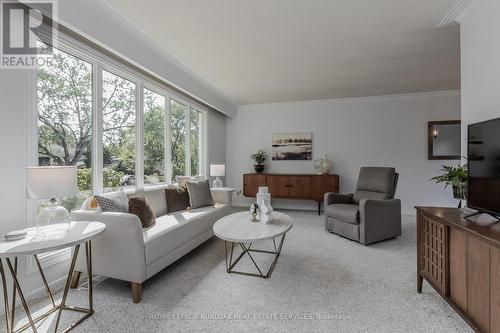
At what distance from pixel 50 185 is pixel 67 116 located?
1.14 metres

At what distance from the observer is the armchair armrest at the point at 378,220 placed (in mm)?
3170

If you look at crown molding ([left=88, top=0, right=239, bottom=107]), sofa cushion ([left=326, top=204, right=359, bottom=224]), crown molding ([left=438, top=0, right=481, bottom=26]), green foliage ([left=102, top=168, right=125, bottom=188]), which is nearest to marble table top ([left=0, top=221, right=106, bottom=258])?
green foliage ([left=102, top=168, right=125, bottom=188])

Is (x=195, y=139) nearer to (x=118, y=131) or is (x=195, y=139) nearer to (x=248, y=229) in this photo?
(x=118, y=131)

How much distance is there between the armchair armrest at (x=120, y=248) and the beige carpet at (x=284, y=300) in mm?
213

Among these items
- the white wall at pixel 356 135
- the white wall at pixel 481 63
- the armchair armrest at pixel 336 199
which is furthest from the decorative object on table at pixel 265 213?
the white wall at pixel 356 135

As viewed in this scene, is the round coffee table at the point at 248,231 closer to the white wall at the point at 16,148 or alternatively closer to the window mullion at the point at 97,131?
the window mullion at the point at 97,131

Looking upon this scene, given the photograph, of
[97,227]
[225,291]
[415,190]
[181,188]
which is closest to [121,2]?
[97,227]

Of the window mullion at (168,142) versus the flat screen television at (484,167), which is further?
the window mullion at (168,142)

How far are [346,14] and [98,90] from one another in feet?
8.95

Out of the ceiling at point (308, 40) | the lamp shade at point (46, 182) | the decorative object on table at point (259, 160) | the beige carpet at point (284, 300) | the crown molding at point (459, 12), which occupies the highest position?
the ceiling at point (308, 40)

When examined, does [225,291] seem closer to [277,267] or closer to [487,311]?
[277,267]

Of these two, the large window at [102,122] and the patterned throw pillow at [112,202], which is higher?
the large window at [102,122]

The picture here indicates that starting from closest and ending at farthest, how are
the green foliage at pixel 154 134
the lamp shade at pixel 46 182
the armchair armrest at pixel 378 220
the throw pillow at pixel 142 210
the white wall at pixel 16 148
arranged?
1. the lamp shade at pixel 46 182
2. the white wall at pixel 16 148
3. the throw pillow at pixel 142 210
4. the armchair armrest at pixel 378 220
5. the green foliage at pixel 154 134

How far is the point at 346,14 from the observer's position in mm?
2293
